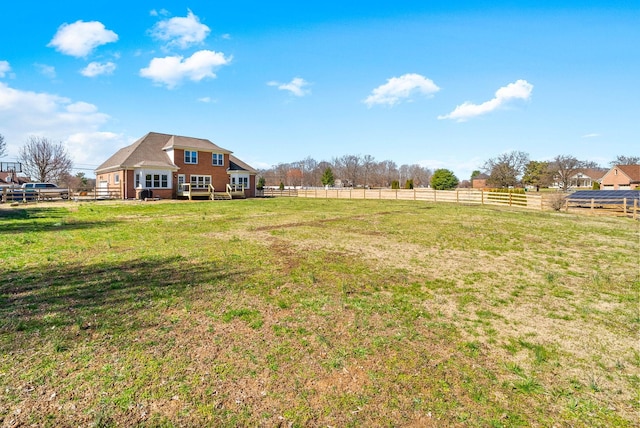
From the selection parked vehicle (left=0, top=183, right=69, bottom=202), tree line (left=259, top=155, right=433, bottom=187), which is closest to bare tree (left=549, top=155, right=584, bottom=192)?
tree line (left=259, top=155, right=433, bottom=187)

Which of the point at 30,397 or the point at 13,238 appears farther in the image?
the point at 13,238

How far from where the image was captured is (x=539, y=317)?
500 cm

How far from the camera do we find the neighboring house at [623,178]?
59.6m

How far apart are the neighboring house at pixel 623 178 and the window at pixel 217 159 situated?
69.9m

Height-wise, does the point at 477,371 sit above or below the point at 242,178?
below

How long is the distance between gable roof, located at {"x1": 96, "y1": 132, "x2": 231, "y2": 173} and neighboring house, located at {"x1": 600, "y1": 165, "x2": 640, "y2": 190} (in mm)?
71413

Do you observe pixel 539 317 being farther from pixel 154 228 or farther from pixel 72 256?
pixel 154 228

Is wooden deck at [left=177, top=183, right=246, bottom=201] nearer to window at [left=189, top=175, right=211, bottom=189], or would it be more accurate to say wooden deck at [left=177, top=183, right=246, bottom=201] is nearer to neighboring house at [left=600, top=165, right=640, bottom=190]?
window at [left=189, top=175, right=211, bottom=189]

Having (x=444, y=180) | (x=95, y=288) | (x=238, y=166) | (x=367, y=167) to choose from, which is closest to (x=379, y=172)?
(x=367, y=167)

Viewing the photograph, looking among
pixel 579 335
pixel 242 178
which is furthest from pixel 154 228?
pixel 242 178

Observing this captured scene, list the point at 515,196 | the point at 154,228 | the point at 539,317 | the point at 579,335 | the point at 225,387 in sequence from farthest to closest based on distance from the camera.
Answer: the point at 515,196
the point at 154,228
the point at 539,317
the point at 579,335
the point at 225,387

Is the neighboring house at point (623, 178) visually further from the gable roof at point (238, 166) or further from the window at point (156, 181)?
the window at point (156, 181)

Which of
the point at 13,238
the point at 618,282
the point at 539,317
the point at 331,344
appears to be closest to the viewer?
the point at 331,344

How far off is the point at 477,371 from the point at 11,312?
20.2ft
